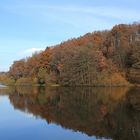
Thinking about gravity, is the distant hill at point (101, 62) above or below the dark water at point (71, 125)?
above

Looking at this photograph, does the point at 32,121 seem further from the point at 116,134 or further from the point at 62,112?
the point at 116,134

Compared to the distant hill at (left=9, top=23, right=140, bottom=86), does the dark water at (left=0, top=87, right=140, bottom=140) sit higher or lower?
lower

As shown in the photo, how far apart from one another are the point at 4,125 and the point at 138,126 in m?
9.80

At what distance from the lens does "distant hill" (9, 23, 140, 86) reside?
289 feet

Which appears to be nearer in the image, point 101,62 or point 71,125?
point 71,125

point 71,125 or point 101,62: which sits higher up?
point 101,62

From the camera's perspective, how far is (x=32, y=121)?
28625mm

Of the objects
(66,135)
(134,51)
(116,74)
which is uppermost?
(134,51)

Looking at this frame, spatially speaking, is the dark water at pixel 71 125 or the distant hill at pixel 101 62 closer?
the dark water at pixel 71 125

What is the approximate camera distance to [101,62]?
9012 cm

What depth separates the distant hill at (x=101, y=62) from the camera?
289 ft

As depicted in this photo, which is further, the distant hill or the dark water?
the distant hill

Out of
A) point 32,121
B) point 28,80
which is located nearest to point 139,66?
point 28,80

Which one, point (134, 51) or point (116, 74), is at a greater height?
point (134, 51)
